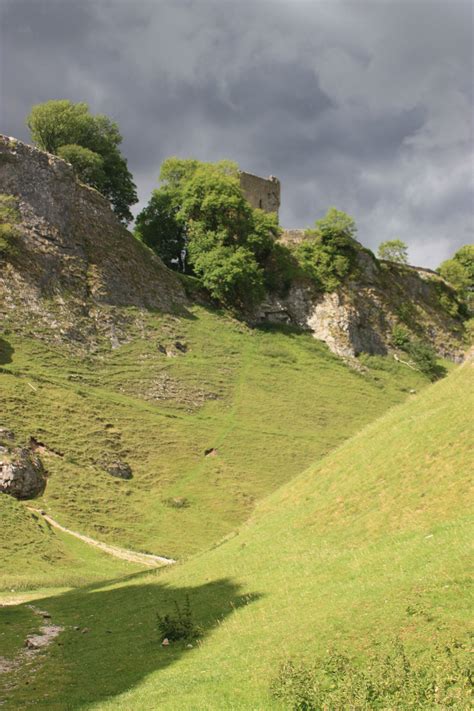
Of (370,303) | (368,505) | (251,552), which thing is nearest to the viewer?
(368,505)

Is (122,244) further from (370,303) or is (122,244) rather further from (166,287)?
(370,303)

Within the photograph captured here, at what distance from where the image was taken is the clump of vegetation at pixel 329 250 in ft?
286

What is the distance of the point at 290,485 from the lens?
97.6 ft

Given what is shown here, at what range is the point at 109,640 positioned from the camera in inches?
685

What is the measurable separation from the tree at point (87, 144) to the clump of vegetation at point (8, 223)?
54.1 ft

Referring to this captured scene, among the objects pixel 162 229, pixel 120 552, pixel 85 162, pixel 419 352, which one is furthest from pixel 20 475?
pixel 419 352

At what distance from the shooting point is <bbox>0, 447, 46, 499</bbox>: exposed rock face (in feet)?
127

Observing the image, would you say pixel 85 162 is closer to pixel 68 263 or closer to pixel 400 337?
pixel 68 263

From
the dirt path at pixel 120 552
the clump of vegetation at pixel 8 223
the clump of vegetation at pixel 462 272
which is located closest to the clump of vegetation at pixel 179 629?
the dirt path at pixel 120 552

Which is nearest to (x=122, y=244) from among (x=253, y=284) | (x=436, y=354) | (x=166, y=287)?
(x=166, y=287)

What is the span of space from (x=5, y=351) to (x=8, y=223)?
1582cm

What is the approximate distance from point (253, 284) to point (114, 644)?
213 ft

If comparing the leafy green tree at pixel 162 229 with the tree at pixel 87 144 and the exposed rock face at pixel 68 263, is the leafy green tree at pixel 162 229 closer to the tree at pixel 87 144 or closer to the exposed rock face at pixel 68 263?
the tree at pixel 87 144

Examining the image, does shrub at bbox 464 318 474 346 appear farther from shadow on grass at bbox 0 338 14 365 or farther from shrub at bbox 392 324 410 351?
shadow on grass at bbox 0 338 14 365
